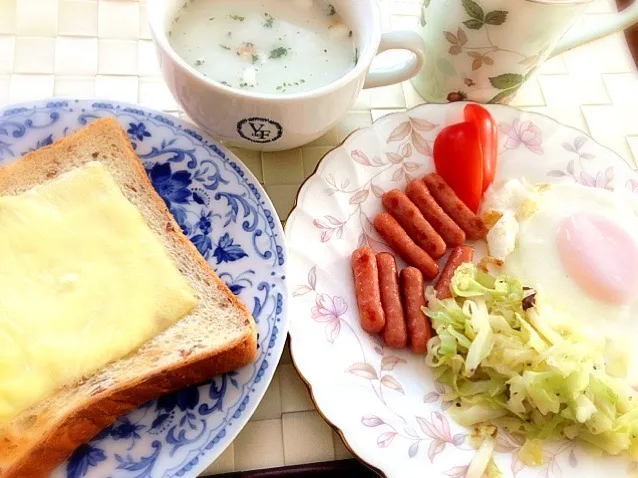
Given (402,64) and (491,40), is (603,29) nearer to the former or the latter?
(491,40)

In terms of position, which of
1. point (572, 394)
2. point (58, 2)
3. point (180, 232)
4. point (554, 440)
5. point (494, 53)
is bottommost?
point (554, 440)

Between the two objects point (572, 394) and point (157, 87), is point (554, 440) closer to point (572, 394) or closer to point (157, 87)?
point (572, 394)

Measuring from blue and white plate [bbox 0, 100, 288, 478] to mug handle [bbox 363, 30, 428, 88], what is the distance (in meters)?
0.53

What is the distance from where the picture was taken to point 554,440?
1739 millimetres

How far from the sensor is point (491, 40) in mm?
2049

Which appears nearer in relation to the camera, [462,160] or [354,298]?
[354,298]

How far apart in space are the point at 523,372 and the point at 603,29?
1275 millimetres

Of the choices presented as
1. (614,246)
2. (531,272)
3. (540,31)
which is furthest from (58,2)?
(614,246)

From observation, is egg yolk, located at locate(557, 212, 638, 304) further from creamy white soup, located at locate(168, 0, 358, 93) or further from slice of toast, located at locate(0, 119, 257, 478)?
slice of toast, located at locate(0, 119, 257, 478)

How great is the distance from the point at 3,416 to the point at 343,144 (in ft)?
4.15

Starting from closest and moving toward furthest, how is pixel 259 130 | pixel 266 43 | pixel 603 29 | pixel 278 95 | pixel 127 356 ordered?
pixel 127 356, pixel 278 95, pixel 259 130, pixel 266 43, pixel 603 29

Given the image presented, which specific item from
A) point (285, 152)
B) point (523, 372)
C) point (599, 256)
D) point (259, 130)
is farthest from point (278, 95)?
point (599, 256)

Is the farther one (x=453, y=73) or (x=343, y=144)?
(x=453, y=73)

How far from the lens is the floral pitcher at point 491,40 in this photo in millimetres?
1938
